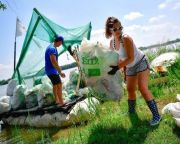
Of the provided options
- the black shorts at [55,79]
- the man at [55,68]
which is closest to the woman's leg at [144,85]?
the man at [55,68]

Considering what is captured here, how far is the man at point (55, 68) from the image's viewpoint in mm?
7793

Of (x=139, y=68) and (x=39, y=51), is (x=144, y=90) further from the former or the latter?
(x=39, y=51)

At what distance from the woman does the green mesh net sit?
15.0 ft

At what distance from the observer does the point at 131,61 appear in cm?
468

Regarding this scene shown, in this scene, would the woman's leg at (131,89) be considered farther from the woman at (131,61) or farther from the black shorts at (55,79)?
the black shorts at (55,79)

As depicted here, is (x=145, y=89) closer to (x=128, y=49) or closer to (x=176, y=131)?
(x=128, y=49)

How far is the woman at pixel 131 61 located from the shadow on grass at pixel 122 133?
0.20m

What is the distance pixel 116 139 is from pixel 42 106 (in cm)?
403

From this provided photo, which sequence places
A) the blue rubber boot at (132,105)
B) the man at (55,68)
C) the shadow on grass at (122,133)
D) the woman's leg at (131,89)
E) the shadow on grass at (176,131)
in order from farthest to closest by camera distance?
the man at (55,68) → the blue rubber boot at (132,105) → the woman's leg at (131,89) → the shadow on grass at (122,133) → the shadow on grass at (176,131)

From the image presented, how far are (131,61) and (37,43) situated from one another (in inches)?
204

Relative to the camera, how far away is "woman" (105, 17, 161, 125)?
184 inches

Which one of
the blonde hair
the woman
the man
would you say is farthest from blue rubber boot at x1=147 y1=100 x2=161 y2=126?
the man

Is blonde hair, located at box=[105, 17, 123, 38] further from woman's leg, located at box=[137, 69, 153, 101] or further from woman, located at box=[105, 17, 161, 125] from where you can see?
woman's leg, located at box=[137, 69, 153, 101]

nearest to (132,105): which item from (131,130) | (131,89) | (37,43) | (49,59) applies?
(131,89)
